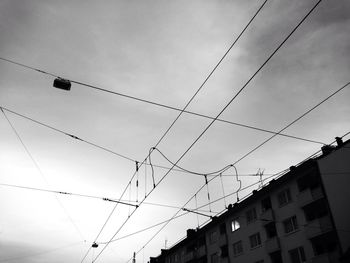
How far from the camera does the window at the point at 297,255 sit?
24962 mm

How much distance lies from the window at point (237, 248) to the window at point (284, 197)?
7.07 m

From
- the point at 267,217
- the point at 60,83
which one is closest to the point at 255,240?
the point at 267,217

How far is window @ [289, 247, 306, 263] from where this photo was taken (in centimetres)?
2496

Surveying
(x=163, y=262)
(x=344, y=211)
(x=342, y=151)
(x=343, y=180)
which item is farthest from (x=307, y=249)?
(x=163, y=262)

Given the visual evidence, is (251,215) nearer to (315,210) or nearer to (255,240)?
(255,240)

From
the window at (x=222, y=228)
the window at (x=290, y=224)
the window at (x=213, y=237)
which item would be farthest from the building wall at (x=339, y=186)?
the window at (x=213, y=237)

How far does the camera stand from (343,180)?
26500 millimetres

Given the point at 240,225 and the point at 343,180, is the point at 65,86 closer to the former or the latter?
the point at 343,180

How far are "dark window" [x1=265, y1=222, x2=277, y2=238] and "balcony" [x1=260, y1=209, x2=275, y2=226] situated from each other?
1.07ft

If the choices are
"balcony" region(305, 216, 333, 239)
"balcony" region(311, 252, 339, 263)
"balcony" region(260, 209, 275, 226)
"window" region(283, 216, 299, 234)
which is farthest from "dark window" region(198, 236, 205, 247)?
"balcony" region(311, 252, 339, 263)

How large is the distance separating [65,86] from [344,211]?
A: 74.6ft

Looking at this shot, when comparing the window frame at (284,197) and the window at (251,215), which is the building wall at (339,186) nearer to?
the window frame at (284,197)

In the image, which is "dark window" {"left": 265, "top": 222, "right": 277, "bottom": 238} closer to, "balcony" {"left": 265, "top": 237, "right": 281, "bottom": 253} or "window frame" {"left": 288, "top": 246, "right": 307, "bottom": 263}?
"balcony" {"left": 265, "top": 237, "right": 281, "bottom": 253}

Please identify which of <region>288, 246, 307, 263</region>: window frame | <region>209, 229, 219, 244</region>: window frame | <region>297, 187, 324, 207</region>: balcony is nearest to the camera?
<region>288, 246, 307, 263</region>: window frame
